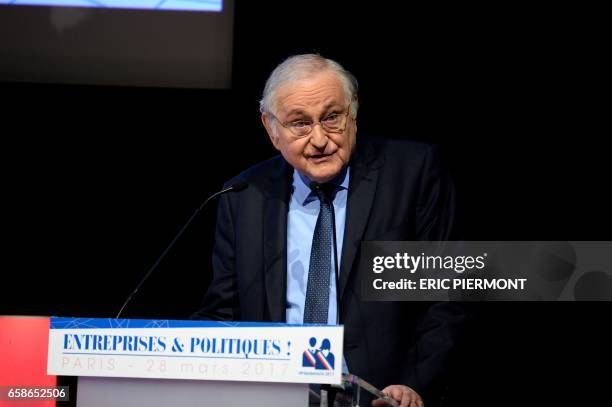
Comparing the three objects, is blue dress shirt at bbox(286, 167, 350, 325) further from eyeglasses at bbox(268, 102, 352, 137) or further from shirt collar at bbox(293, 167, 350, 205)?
eyeglasses at bbox(268, 102, 352, 137)

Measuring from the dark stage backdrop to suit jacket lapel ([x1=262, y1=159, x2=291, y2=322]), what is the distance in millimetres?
876

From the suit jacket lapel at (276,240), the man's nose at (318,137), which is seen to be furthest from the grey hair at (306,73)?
the suit jacket lapel at (276,240)

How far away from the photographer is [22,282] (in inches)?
140

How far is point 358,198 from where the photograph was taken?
2438 millimetres

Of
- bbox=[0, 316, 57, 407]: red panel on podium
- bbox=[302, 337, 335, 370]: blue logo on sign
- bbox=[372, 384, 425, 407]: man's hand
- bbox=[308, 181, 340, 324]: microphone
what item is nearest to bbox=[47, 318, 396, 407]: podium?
bbox=[302, 337, 335, 370]: blue logo on sign

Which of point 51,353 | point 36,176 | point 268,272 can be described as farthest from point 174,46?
point 51,353

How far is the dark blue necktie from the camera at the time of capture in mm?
2301

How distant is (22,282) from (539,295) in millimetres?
2185

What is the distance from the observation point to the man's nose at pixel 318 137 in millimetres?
2434

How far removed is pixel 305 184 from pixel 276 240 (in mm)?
226

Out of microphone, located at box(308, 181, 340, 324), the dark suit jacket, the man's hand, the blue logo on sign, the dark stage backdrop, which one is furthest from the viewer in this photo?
the dark stage backdrop

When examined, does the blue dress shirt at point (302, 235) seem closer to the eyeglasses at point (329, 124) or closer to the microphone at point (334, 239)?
the microphone at point (334, 239)

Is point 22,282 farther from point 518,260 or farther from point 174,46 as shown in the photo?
point 518,260

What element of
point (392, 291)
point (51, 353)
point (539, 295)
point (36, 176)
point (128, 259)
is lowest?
point (51, 353)
